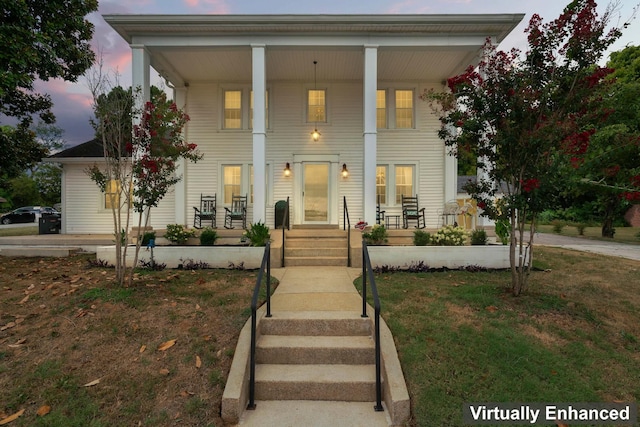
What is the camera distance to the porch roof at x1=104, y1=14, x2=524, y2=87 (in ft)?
27.5

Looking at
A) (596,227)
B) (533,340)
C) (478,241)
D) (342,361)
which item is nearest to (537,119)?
(533,340)

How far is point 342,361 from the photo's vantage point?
3.58 m

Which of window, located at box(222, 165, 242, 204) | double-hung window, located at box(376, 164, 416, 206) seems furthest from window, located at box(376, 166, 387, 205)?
window, located at box(222, 165, 242, 204)

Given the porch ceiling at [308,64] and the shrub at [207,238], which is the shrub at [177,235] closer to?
the shrub at [207,238]

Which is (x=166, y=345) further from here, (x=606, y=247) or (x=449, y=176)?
(x=606, y=247)

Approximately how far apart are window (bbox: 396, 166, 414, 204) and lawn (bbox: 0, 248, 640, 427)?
19.2 feet

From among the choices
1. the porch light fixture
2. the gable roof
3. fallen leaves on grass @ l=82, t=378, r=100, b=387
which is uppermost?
the porch light fixture

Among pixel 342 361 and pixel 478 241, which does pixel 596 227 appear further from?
pixel 342 361

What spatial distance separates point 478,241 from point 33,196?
138 ft

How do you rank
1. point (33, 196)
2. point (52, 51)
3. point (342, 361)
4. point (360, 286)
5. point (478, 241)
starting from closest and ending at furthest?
point (342, 361) → point (360, 286) → point (478, 241) → point (52, 51) → point (33, 196)

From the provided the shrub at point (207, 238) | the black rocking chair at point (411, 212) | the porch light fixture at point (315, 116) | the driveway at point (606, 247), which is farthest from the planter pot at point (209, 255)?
the driveway at point (606, 247)

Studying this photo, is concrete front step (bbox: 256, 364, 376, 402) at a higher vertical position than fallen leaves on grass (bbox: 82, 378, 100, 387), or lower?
lower

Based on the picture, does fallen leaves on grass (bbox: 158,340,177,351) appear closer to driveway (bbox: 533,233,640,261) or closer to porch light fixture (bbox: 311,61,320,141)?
porch light fixture (bbox: 311,61,320,141)

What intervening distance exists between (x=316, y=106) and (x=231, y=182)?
390 centimetres
